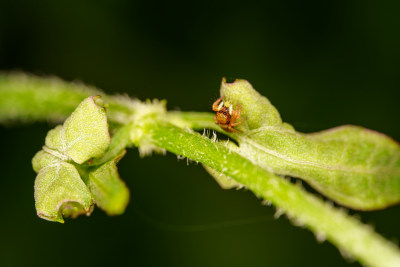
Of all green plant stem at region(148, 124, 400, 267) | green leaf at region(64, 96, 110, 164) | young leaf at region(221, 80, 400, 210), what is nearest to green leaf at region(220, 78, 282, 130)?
young leaf at region(221, 80, 400, 210)

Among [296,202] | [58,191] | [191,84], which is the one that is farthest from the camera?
[191,84]

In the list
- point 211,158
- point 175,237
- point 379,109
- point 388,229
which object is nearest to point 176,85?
point 175,237

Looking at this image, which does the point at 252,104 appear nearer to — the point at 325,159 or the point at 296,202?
the point at 325,159

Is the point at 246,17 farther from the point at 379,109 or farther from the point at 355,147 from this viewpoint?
the point at 355,147

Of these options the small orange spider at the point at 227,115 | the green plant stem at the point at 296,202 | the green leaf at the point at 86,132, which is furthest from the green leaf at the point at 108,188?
the small orange spider at the point at 227,115

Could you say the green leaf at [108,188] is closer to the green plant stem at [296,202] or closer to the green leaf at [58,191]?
the green leaf at [58,191]

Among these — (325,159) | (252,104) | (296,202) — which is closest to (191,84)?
(252,104)

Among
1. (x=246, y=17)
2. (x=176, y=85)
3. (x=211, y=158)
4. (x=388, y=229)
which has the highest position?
(x=246, y=17)
